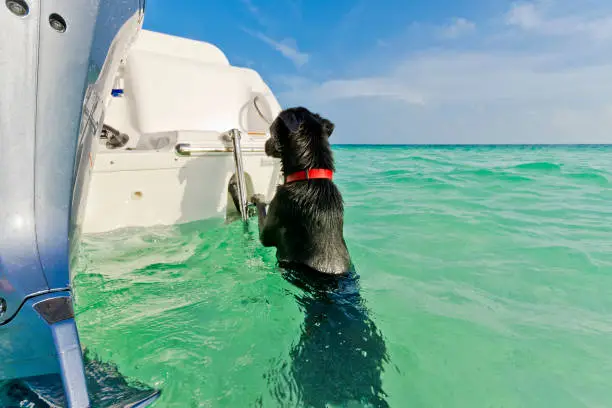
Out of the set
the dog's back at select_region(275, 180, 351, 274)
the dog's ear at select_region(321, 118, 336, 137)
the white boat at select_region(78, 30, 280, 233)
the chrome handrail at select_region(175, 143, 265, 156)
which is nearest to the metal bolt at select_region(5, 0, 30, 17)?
the dog's back at select_region(275, 180, 351, 274)

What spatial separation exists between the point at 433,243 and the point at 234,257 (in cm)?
285

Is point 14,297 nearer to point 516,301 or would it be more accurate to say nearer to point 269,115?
point 516,301

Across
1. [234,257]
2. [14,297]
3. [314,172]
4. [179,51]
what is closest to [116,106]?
[179,51]

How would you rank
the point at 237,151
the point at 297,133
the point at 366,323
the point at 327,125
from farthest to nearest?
the point at 237,151 → the point at 327,125 → the point at 297,133 → the point at 366,323

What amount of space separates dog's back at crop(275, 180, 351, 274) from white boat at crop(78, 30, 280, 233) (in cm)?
151

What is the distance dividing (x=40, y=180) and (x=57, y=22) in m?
0.52

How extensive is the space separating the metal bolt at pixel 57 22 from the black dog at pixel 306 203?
165 centimetres

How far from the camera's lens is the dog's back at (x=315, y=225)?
7.91ft

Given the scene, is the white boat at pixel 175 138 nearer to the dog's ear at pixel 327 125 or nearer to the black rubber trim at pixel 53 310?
the dog's ear at pixel 327 125

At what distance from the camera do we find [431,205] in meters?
7.14

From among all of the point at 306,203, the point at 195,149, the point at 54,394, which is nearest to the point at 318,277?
the point at 306,203

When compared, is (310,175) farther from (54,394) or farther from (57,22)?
(54,394)

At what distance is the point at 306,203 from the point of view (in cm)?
243

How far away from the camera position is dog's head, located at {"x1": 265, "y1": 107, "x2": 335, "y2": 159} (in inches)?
104
